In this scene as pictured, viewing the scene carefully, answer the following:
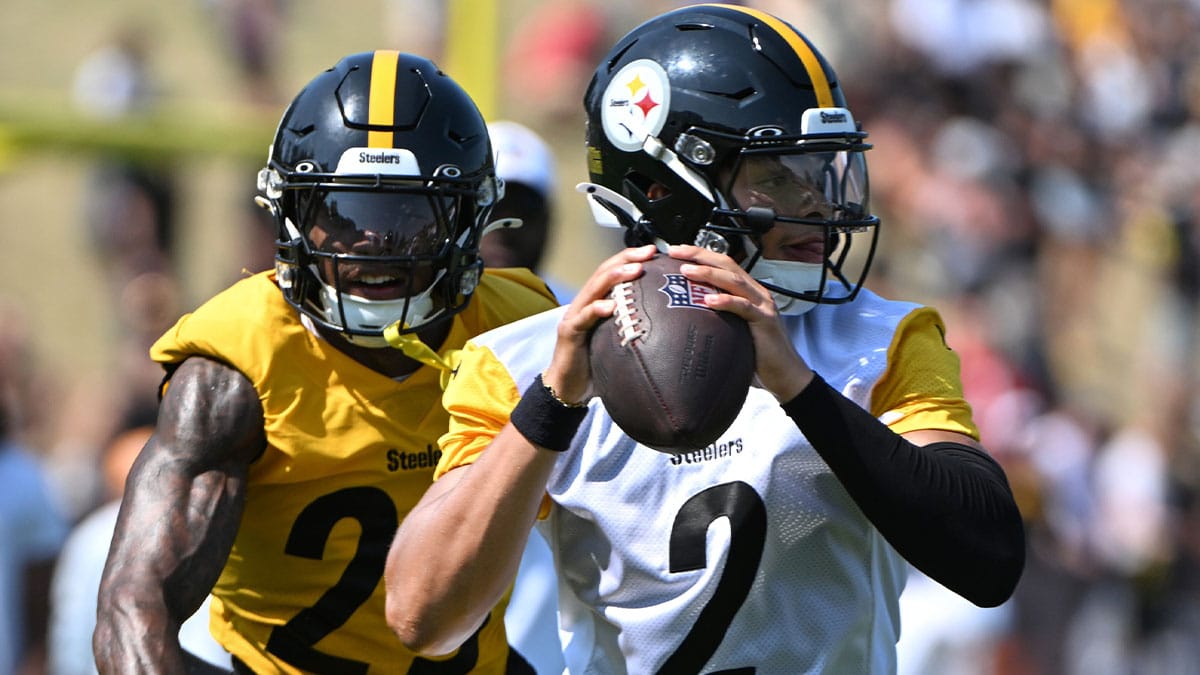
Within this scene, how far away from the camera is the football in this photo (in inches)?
103

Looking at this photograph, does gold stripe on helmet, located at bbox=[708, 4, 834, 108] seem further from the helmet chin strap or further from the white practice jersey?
the white practice jersey

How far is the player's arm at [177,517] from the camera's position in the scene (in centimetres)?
319

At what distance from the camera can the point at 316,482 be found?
3510 mm

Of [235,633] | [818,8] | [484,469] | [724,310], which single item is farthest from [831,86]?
[818,8]

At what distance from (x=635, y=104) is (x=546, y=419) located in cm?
67

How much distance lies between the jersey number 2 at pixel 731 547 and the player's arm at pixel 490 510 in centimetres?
28

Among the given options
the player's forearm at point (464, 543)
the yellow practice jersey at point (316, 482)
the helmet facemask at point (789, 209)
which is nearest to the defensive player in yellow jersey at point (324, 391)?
the yellow practice jersey at point (316, 482)

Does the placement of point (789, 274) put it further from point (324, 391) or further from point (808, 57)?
point (324, 391)

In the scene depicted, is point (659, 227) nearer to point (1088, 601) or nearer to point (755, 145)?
point (755, 145)

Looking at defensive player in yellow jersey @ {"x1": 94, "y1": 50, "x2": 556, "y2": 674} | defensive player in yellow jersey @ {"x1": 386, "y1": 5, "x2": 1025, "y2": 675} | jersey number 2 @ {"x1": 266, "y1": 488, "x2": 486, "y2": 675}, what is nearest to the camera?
defensive player in yellow jersey @ {"x1": 386, "y1": 5, "x2": 1025, "y2": 675}

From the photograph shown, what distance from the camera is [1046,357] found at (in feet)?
37.5

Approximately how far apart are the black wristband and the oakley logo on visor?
0.85m

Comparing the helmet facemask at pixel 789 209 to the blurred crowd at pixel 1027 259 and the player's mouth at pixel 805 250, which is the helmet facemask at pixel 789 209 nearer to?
the player's mouth at pixel 805 250

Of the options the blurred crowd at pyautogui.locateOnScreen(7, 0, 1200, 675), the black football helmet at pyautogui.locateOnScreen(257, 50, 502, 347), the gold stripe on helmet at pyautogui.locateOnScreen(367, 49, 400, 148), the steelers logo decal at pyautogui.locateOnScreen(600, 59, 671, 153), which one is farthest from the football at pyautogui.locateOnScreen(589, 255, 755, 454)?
the blurred crowd at pyautogui.locateOnScreen(7, 0, 1200, 675)
